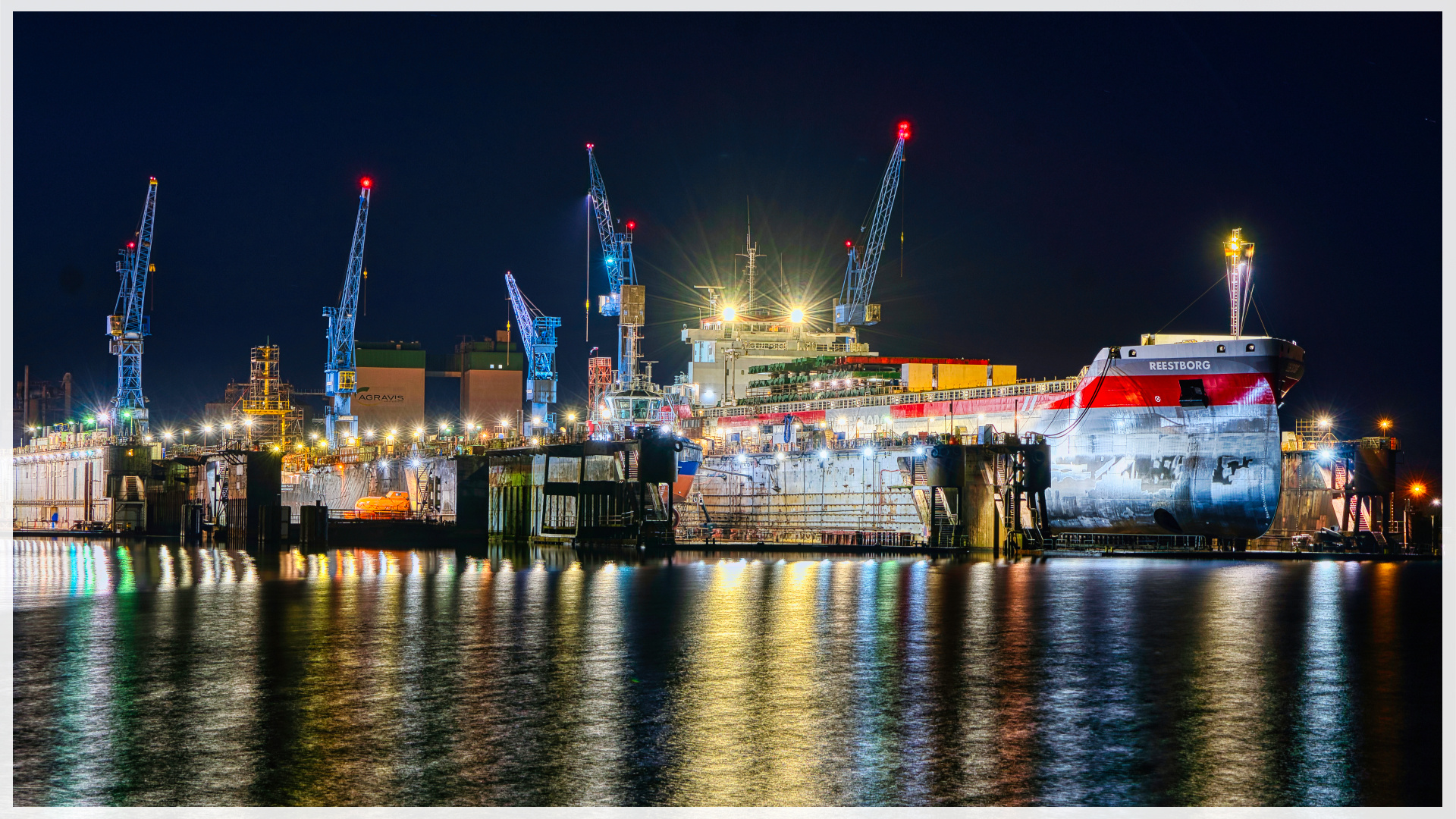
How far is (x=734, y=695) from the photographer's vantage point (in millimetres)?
30953

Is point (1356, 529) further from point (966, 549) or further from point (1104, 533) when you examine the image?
point (966, 549)

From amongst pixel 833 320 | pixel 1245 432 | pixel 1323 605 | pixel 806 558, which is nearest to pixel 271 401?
pixel 833 320

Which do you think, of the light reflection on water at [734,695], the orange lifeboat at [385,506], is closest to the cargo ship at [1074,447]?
the light reflection on water at [734,695]

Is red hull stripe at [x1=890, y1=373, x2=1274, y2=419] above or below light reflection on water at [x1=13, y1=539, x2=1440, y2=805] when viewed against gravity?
above

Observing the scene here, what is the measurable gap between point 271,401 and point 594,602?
114 metres

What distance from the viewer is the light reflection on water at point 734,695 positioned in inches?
901

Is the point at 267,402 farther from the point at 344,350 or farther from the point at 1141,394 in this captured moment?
the point at 1141,394

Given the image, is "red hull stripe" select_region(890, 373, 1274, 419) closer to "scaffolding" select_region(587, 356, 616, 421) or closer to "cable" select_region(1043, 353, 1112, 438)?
"cable" select_region(1043, 353, 1112, 438)

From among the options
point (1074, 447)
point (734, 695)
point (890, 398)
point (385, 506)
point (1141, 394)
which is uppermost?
point (890, 398)

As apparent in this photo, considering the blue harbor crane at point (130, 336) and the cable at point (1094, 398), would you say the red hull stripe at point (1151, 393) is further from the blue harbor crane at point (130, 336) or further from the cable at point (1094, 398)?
the blue harbor crane at point (130, 336)

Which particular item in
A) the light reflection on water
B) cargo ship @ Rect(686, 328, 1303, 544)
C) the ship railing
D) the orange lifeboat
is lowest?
the light reflection on water

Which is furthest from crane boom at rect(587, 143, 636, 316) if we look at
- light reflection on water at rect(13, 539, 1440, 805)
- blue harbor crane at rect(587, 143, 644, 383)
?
light reflection on water at rect(13, 539, 1440, 805)

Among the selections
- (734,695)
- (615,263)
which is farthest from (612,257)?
(734,695)

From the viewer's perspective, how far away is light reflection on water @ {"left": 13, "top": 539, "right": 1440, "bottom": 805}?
22.9m
